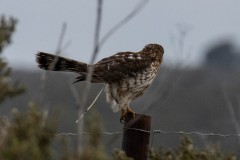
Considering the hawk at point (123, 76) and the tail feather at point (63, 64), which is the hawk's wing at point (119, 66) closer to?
the hawk at point (123, 76)

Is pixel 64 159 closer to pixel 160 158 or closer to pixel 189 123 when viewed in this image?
pixel 160 158

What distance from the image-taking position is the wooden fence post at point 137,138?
8.16 meters

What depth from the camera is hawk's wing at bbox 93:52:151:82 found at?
422 inches

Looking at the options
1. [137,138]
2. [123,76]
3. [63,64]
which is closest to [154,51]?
[123,76]

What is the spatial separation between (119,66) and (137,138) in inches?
106

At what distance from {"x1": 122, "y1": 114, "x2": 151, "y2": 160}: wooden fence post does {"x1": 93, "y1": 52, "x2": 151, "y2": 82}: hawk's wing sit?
2405mm

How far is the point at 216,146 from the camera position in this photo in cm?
924

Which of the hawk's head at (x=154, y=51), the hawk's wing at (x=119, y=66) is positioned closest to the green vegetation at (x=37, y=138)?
the hawk's wing at (x=119, y=66)

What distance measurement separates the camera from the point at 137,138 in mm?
8211

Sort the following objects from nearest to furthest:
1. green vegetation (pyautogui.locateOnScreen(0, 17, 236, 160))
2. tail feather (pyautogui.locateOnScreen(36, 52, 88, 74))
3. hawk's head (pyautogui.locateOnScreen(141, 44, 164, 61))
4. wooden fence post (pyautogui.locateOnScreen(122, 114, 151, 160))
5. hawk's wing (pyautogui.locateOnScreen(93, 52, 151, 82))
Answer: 1. green vegetation (pyautogui.locateOnScreen(0, 17, 236, 160))
2. wooden fence post (pyautogui.locateOnScreen(122, 114, 151, 160))
3. tail feather (pyautogui.locateOnScreen(36, 52, 88, 74))
4. hawk's wing (pyautogui.locateOnScreen(93, 52, 151, 82))
5. hawk's head (pyautogui.locateOnScreen(141, 44, 164, 61))

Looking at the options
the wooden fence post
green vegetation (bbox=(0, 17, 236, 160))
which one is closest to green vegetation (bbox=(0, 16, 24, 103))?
the wooden fence post

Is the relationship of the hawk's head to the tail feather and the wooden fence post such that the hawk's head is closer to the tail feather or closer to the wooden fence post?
the tail feather

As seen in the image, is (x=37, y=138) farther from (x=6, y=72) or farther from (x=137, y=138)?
(x=6, y=72)

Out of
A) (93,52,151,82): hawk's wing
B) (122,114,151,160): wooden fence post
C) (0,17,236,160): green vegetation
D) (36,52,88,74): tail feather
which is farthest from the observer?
(93,52,151,82): hawk's wing
